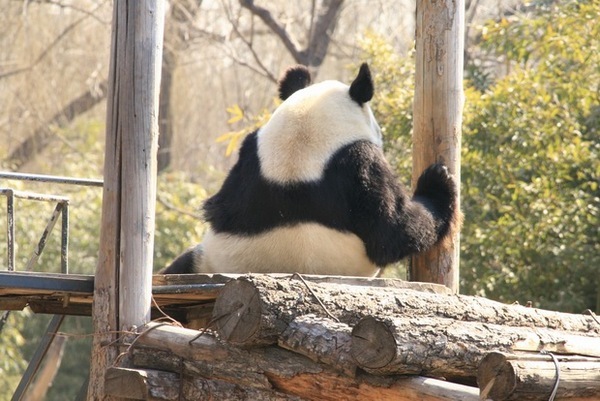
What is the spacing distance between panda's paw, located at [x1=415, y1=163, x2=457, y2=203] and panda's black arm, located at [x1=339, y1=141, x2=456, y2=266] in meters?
0.13

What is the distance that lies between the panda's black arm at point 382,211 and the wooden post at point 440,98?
23 cm

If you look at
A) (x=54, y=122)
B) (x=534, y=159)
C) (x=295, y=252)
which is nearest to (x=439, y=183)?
(x=295, y=252)

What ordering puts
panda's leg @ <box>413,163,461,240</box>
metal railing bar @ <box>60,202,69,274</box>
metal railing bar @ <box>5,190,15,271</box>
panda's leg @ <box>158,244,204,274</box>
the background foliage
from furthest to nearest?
the background foliage
panda's leg @ <box>158,244,204,274</box>
panda's leg @ <box>413,163,461,240</box>
metal railing bar @ <box>60,202,69,274</box>
metal railing bar @ <box>5,190,15,271</box>

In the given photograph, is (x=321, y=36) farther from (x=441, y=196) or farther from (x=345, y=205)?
(x=345, y=205)

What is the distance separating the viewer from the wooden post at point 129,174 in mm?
4316

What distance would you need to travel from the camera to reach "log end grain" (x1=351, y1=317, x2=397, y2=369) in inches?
135

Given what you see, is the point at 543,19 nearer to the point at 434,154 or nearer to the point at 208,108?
the point at 434,154

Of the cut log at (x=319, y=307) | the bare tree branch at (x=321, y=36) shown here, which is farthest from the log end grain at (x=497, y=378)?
the bare tree branch at (x=321, y=36)

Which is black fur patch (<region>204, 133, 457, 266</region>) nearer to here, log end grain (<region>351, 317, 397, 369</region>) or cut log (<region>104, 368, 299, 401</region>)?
cut log (<region>104, 368, 299, 401</region>)

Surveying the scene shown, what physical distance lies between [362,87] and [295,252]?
1.06 meters

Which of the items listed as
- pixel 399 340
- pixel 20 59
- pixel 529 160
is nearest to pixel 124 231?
pixel 399 340

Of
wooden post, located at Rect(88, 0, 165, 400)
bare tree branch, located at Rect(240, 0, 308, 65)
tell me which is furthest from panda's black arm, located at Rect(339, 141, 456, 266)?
bare tree branch, located at Rect(240, 0, 308, 65)

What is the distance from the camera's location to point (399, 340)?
342cm

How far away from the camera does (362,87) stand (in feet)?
17.6
